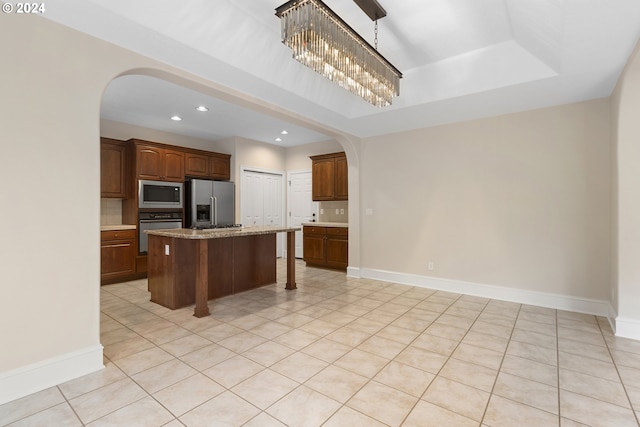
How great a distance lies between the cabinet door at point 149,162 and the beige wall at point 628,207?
6.21 metres

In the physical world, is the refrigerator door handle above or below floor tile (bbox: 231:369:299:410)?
above

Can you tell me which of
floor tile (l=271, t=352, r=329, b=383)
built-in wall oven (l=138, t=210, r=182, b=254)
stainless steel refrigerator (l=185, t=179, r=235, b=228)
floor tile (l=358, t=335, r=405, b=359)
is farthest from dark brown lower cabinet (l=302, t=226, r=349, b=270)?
floor tile (l=271, t=352, r=329, b=383)

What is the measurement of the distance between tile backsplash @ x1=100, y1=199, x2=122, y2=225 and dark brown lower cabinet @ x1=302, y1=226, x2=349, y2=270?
3418mm

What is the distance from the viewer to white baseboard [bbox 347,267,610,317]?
3496 millimetres

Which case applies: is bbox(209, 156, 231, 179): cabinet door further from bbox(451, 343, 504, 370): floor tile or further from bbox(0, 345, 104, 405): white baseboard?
bbox(451, 343, 504, 370): floor tile

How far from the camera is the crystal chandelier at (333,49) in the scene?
2.20 m

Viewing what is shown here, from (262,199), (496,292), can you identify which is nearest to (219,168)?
(262,199)

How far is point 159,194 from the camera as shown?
5324mm

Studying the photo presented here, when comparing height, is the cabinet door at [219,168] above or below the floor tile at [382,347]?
above

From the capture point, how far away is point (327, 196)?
6.18m

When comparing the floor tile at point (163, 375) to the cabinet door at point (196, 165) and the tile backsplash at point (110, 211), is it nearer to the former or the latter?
the tile backsplash at point (110, 211)

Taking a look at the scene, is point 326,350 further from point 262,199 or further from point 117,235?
point 262,199

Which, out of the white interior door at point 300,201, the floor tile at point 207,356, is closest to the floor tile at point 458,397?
the floor tile at point 207,356

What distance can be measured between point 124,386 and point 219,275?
2016 mm
